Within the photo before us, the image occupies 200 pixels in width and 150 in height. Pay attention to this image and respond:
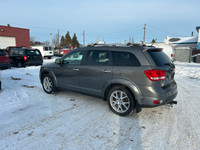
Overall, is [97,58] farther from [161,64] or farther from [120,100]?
[161,64]

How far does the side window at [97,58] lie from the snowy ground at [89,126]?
1298 mm

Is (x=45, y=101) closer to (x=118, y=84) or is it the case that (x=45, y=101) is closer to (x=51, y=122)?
(x=51, y=122)

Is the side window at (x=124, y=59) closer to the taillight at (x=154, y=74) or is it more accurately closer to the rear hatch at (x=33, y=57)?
the taillight at (x=154, y=74)

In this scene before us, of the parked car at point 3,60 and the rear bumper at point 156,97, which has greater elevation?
the parked car at point 3,60

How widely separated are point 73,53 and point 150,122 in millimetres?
3027

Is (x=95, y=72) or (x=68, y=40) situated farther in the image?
(x=68, y=40)

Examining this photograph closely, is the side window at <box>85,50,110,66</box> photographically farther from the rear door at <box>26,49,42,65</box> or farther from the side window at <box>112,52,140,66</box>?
the rear door at <box>26,49,42,65</box>

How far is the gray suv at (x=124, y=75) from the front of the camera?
3309 mm

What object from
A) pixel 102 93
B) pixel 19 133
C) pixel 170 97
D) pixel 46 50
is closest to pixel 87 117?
pixel 102 93

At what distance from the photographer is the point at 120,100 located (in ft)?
12.4

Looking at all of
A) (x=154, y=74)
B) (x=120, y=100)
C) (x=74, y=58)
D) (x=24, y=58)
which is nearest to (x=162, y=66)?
(x=154, y=74)

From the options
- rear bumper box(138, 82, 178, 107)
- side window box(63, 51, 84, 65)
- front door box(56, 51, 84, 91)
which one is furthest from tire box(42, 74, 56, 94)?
rear bumper box(138, 82, 178, 107)

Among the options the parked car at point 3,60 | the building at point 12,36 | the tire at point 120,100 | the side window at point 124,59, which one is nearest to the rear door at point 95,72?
the side window at point 124,59

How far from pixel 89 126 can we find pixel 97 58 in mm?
1838
